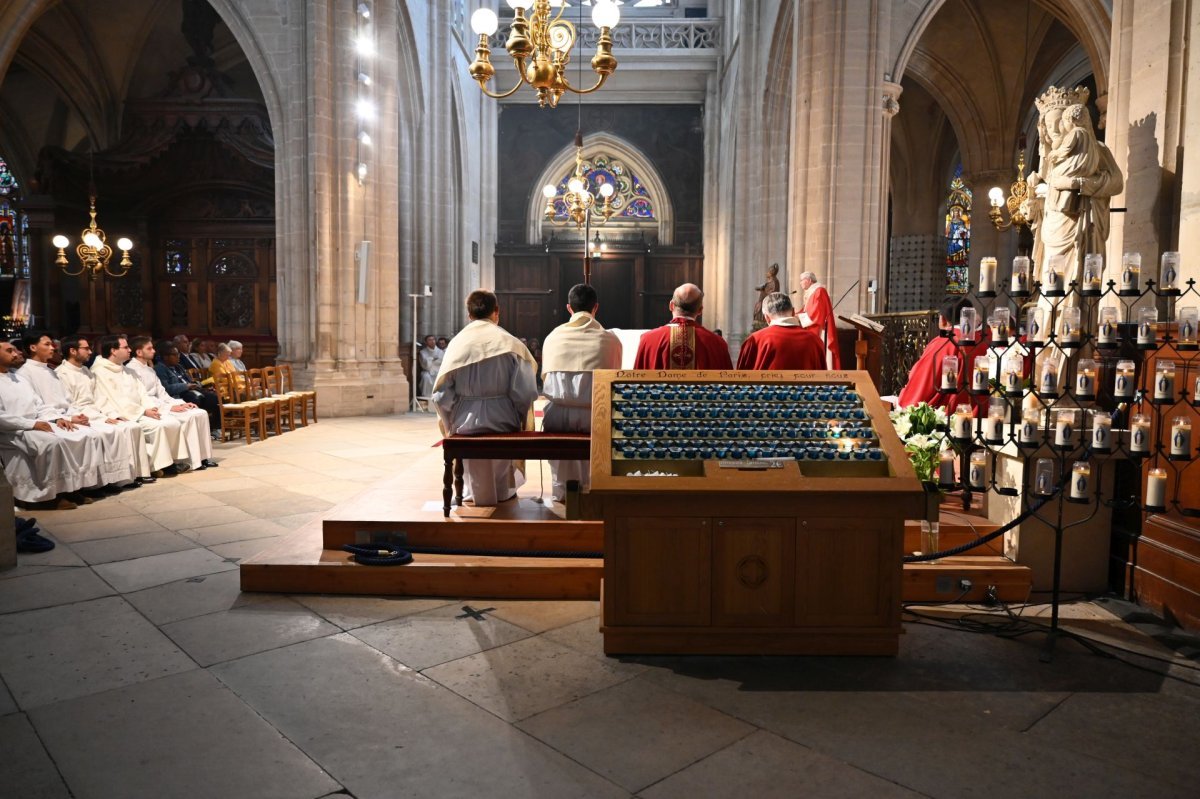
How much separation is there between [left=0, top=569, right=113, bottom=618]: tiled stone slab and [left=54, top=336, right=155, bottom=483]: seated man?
2.85m

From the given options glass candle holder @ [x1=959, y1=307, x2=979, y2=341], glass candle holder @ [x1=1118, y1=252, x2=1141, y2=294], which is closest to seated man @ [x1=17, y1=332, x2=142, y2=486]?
glass candle holder @ [x1=959, y1=307, x2=979, y2=341]

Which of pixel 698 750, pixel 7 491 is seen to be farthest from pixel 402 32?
pixel 698 750

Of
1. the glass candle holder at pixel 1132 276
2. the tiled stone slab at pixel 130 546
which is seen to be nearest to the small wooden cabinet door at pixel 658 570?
the glass candle holder at pixel 1132 276

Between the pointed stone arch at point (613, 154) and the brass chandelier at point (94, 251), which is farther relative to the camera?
the pointed stone arch at point (613, 154)

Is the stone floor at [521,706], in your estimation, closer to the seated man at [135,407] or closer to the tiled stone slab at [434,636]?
the tiled stone slab at [434,636]

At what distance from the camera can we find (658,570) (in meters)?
3.49

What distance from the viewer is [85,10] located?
17250 millimetres

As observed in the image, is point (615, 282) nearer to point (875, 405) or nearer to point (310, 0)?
point (310, 0)

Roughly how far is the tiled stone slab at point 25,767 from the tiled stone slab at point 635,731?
4.69 ft

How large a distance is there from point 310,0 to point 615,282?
40.7 ft

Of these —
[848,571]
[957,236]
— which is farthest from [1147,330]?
[957,236]

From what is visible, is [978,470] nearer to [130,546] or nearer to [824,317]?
[824,317]

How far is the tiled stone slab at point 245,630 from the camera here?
357 cm

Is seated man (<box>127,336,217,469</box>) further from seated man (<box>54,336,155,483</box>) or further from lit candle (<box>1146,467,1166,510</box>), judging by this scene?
lit candle (<box>1146,467,1166,510</box>)
